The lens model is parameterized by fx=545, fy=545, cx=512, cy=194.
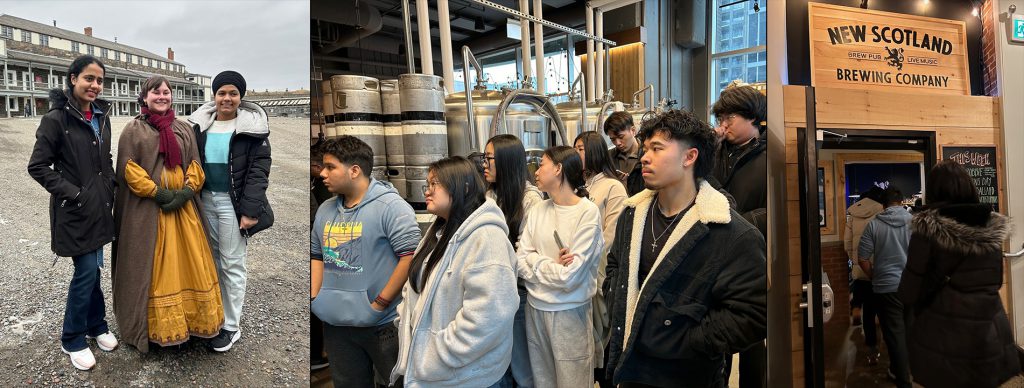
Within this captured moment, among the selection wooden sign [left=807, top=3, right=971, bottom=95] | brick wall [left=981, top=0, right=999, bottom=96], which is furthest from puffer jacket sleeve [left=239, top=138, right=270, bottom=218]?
brick wall [left=981, top=0, right=999, bottom=96]

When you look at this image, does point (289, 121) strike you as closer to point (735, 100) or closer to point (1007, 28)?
point (735, 100)

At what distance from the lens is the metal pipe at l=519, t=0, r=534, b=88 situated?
7.13 ft

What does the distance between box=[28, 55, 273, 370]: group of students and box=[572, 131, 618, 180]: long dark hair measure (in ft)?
3.85

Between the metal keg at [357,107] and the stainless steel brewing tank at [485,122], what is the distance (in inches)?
12.3

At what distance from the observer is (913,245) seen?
1870 mm

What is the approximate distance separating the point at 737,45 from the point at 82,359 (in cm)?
234

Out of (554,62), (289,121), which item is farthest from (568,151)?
(289,121)

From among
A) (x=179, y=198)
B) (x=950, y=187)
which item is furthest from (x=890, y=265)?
(x=179, y=198)

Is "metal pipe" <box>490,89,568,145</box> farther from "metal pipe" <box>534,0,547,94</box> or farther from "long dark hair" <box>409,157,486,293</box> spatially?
"long dark hair" <box>409,157,486,293</box>

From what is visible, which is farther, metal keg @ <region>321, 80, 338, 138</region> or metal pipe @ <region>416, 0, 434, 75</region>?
metal pipe @ <region>416, 0, 434, 75</region>

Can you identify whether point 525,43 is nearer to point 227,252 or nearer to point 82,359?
point 227,252

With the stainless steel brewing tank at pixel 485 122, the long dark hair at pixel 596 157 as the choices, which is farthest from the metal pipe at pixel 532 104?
the long dark hair at pixel 596 157

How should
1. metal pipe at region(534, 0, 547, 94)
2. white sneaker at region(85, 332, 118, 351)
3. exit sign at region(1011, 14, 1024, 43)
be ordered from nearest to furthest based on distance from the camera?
white sneaker at region(85, 332, 118, 351) < exit sign at region(1011, 14, 1024, 43) < metal pipe at region(534, 0, 547, 94)

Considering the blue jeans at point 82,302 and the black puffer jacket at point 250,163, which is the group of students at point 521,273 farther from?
the blue jeans at point 82,302
